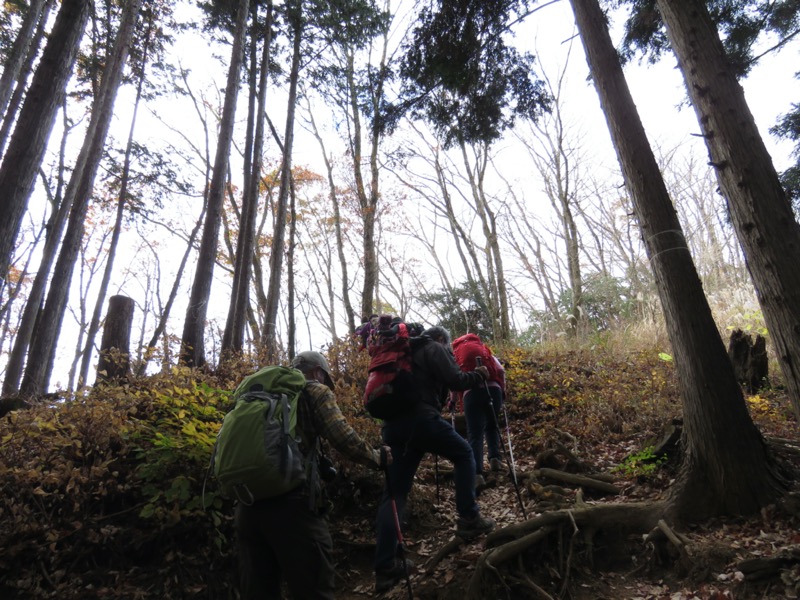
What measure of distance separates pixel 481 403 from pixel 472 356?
0.55m

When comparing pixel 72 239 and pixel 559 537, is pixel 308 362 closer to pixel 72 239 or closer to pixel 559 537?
pixel 559 537

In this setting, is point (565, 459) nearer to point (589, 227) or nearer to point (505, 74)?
point (505, 74)

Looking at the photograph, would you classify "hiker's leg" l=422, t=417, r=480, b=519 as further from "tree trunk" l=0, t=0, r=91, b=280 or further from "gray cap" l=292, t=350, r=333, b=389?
"tree trunk" l=0, t=0, r=91, b=280

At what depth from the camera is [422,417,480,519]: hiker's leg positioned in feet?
11.4

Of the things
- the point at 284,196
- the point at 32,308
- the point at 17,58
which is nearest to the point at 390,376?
the point at 284,196

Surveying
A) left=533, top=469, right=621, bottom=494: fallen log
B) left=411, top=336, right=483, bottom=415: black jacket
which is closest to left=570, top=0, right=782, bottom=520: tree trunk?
left=533, top=469, right=621, bottom=494: fallen log

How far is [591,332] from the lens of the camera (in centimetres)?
1209

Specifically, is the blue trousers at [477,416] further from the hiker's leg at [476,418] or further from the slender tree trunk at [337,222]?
the slender tree trunk at [337,222]

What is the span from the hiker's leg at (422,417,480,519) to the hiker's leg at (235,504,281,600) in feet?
4.30

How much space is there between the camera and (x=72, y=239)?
9.30 metres

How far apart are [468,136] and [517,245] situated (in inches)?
553

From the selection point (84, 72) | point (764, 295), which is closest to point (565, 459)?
point (764, 295)

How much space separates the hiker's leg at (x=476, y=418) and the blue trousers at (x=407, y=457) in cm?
146

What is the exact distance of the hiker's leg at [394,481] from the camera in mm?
3383
